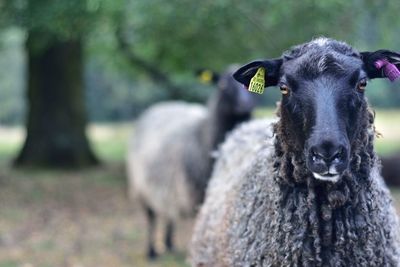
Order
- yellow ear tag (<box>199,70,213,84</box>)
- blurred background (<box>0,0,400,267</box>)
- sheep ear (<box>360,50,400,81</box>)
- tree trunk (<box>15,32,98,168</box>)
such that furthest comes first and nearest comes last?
tree trunk (<box>15,32,98,168</box>) < blurred background (<box>0,0,400,267</box>) < yellow ear tag (<box>199,70,213,84</box>) < sheep ear (<box>360,50,400,81</box>)

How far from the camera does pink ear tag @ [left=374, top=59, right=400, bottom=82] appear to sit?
4.27m

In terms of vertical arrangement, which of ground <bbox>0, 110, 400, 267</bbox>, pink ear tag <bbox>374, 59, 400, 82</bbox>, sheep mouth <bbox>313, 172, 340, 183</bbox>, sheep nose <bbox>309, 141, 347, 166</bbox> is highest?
pink ear tag <bbox>374, 59, 400, 82</bbox>

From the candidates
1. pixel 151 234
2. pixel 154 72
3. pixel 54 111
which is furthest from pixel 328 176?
pixel 154 72

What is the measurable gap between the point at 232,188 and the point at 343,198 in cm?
144

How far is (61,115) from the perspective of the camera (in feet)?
Result: 58.0

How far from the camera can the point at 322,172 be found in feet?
12.3

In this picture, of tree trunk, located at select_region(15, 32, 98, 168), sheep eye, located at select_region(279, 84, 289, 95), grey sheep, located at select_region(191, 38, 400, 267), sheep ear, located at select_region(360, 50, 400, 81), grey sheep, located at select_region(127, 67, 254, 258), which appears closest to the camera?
grey sheep, located at select_region(191, 38, 400, 267)

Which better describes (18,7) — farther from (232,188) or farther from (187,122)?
(232,188)

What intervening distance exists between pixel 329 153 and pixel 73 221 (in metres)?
9.17

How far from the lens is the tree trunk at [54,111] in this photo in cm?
1755

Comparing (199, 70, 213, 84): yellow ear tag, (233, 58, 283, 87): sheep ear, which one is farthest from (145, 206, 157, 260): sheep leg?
(233, 58, 283, 87): sheep ear

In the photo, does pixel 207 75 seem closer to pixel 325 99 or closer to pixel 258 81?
pixel 258 81

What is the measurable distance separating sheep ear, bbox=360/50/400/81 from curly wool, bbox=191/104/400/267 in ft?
0.88

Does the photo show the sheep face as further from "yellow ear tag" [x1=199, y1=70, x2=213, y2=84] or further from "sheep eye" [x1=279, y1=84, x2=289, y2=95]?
"yellow ear tag" [x1=199, y1=70, x2=213, y2=84]
